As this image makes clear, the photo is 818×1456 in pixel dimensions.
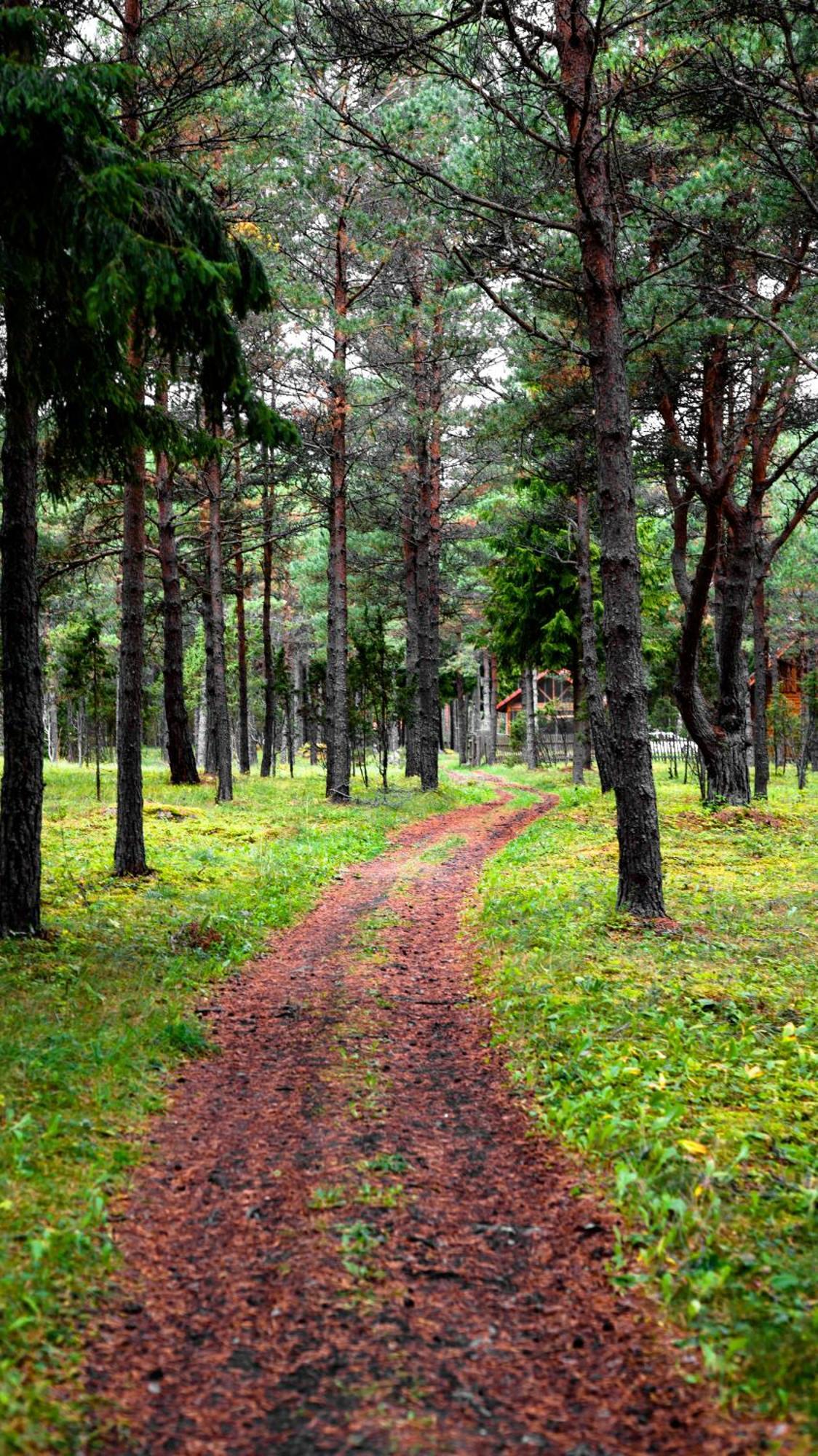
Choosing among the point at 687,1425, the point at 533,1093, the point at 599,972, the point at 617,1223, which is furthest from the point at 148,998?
the point at 687,1425

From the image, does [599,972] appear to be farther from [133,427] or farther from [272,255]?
[272,255]

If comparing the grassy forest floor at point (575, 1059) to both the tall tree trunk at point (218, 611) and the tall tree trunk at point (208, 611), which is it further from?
the tall tree trunk at point (208, 611)

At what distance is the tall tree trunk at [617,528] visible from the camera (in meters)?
8.48

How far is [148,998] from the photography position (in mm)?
6598

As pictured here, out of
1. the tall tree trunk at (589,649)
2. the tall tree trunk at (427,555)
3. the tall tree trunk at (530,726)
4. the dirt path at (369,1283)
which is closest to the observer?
the dirt path at (369,1283)

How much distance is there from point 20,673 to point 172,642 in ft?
43.8

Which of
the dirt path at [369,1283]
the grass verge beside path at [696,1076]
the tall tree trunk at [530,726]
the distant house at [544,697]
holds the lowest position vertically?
the dirt path at [369,1283]

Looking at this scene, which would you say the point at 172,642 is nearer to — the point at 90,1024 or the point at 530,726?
the point at 90,1024

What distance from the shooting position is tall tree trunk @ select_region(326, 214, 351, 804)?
19.0 metres

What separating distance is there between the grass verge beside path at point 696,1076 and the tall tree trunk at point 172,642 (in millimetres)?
11941

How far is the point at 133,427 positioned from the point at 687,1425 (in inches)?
334

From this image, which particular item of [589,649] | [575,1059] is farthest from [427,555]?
[575,1059]

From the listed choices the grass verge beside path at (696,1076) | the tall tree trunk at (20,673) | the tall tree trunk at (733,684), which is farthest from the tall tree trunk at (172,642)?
the grass verge beside path at (696,1076)

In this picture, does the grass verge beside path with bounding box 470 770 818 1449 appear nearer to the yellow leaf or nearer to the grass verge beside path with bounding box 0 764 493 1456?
the yellow leaf
